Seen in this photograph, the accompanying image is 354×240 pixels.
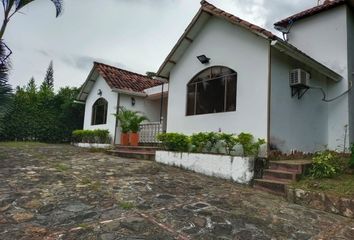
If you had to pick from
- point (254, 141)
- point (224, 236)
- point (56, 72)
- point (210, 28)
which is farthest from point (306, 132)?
point (56, 72)

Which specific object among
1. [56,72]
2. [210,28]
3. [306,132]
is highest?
[56,72]

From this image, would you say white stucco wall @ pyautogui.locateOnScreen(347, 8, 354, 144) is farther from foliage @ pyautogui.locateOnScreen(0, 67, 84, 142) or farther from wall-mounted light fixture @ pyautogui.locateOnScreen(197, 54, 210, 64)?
foliage @ pyautogui.locateOnScreen(0, 67, 84, 142)

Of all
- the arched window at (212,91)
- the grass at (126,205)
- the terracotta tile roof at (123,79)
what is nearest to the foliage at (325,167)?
the arched window at (212,91)

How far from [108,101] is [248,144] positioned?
384 inches

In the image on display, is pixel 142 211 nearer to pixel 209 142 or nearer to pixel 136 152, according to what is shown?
pixel 209 142

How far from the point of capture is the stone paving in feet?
13.1

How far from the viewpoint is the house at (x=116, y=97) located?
15039 millimetres

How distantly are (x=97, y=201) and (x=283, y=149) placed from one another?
18.6ft

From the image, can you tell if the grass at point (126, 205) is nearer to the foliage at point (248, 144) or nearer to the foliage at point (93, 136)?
the foliage at point (248, 144)

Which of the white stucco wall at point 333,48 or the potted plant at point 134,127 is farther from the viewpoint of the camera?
the potted plant at point 134,127

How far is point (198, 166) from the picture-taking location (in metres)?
8.60

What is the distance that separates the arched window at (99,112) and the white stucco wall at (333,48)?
1012 centimetres

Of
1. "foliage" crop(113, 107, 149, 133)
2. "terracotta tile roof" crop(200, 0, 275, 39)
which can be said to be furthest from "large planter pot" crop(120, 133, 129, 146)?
"terracotta tile roof" crop(200, 0, 275, 39)

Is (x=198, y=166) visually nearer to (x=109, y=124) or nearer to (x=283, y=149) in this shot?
(x=283, y=149)
